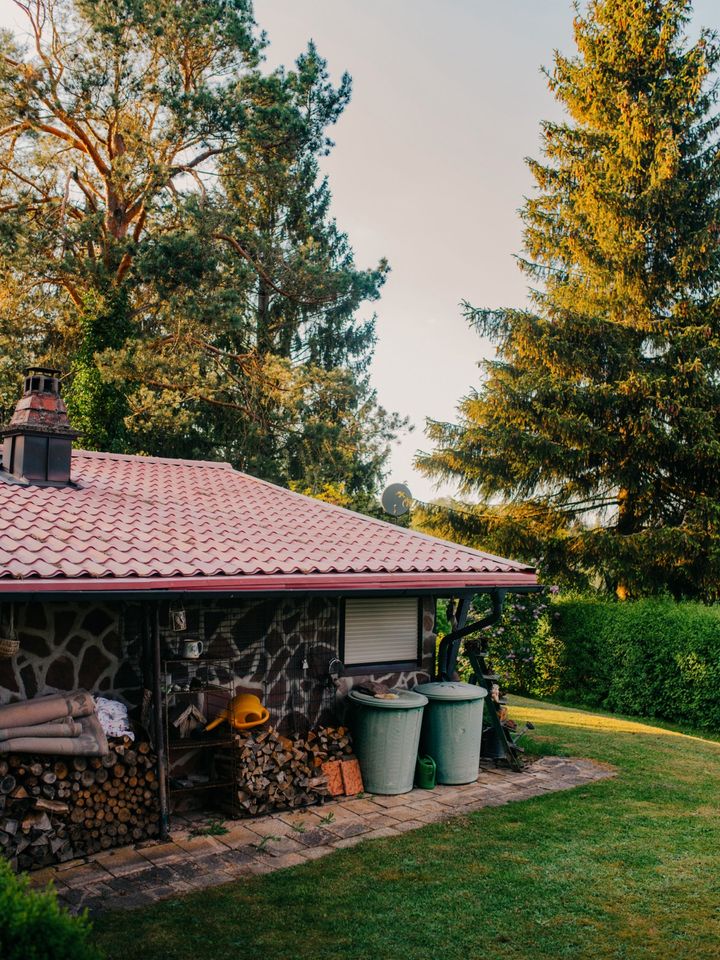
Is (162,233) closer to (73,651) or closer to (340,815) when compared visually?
(73,651)

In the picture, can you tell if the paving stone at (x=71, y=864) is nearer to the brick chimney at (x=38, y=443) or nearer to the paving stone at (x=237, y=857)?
the paving stone at (x=237, y=857)

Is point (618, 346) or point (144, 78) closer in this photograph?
point (618, 346)

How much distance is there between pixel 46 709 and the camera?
639cm

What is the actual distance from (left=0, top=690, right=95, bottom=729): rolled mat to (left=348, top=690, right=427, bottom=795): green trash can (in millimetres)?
2719

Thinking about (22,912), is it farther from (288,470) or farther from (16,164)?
(16,164)

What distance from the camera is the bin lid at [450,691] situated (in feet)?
27.7

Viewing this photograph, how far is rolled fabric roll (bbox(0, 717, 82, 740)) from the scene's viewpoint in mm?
6137

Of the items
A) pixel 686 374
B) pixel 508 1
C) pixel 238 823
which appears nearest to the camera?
pixel 238 823

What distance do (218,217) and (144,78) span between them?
388 cm

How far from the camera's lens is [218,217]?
19.6 m

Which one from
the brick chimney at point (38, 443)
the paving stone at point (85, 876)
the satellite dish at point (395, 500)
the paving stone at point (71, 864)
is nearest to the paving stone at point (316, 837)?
the paving stone at point (85, 876)

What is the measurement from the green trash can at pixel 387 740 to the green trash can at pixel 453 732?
17.4 inches

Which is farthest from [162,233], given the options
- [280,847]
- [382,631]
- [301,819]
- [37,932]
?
[37,932]

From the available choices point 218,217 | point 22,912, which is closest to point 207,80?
point 218,217
